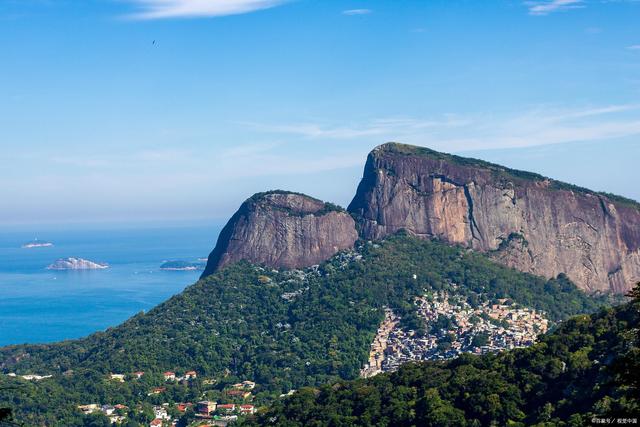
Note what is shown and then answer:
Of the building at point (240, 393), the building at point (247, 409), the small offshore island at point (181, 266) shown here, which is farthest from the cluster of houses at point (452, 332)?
the small offshore island at point (181, 266)

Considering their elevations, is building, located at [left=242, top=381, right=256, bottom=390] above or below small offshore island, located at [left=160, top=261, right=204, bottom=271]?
below

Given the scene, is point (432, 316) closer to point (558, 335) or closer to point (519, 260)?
point (519, 260)

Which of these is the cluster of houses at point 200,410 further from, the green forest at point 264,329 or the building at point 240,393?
the green forest at point 264,329

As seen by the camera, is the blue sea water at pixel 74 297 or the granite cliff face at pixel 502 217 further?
the blue sea water at pixel 74 297

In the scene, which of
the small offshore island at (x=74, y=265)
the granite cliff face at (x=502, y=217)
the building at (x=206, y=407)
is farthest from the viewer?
the small offshore island at (x=74, y=265)

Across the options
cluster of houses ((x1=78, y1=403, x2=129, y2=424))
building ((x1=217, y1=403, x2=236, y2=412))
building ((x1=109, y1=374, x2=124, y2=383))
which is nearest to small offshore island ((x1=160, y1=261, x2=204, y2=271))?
building ((x1=109, y1=374, x2=124, y2=383))

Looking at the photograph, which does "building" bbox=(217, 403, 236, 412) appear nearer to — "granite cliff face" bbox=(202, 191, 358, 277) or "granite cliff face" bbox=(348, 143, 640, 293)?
"granite cliff face" bbox=(202, 191, 358, 277)

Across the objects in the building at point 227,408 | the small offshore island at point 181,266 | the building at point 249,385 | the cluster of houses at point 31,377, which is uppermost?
the small offshore island at point 181,266
